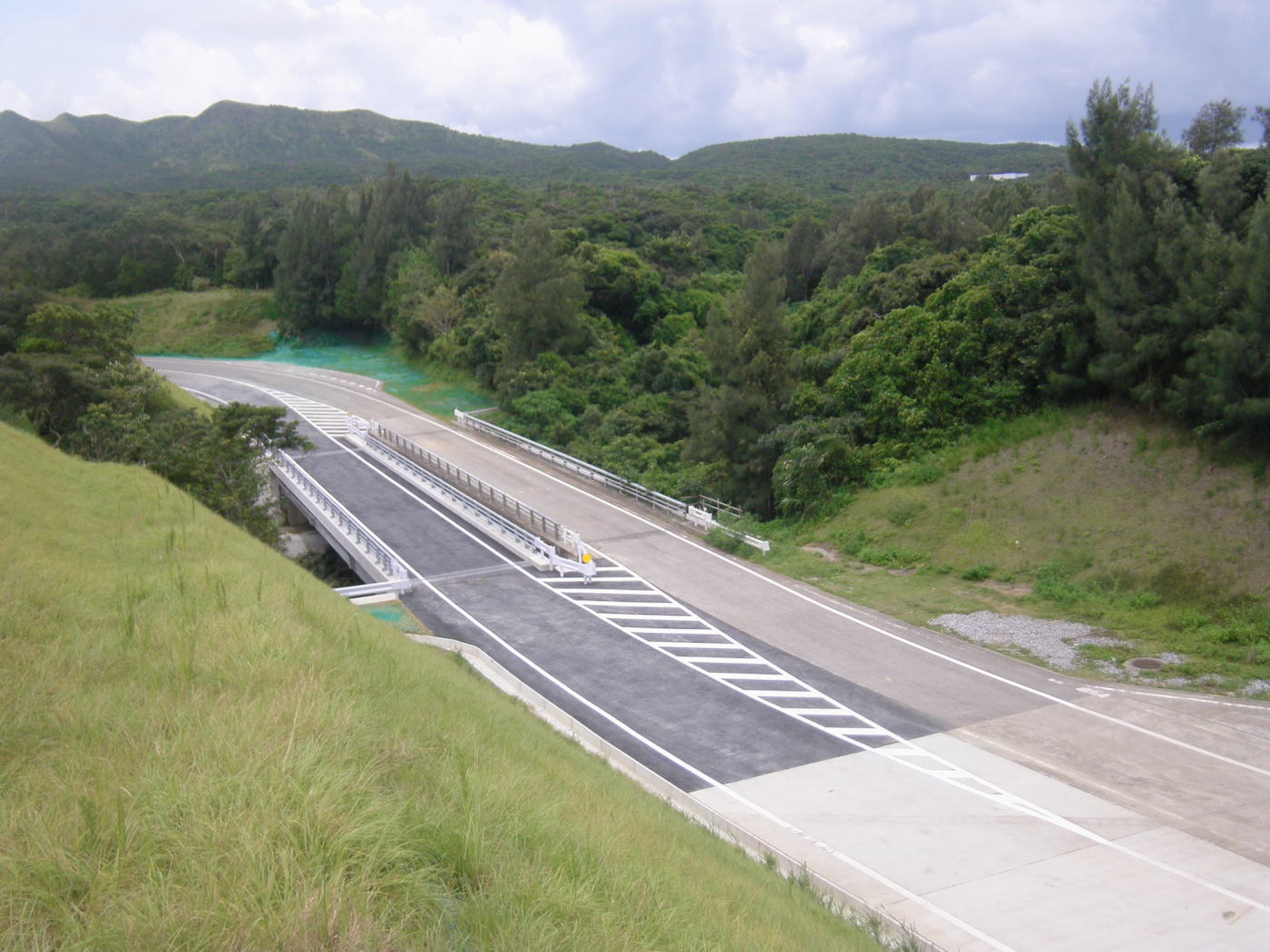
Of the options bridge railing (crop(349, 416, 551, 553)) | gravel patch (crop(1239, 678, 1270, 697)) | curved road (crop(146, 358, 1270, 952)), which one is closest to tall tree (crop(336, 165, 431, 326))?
bridge railing (crop(349, 416, 551, 553))

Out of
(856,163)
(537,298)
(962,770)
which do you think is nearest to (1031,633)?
(962,770)

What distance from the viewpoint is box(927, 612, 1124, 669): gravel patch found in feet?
60.0

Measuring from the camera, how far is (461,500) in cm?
3120

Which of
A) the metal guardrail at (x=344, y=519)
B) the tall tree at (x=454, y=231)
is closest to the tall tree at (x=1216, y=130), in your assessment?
the metal guardrail at (x=344, y=519)

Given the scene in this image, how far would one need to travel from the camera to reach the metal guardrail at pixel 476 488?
90.1ft

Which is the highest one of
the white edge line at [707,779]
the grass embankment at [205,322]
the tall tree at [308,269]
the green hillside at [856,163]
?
the green hillside at [856,163]

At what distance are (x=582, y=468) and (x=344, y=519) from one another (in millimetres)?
10168

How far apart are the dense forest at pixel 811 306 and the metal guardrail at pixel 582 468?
46.6 inches

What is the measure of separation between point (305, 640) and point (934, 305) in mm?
26272

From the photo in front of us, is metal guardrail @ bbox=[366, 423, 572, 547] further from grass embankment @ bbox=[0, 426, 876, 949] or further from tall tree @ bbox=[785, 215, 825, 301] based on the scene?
tall tree @ bbox=[785, 215, 825, 301]

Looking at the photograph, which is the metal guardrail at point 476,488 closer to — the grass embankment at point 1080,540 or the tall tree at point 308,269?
the grass embankment at point 1080,540

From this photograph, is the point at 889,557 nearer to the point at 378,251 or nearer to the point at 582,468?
the point at 582,468

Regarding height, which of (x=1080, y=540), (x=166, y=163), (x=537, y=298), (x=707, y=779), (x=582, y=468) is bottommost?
(x=707, y=779)

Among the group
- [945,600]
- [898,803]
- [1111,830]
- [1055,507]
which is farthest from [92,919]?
[1055,507]
